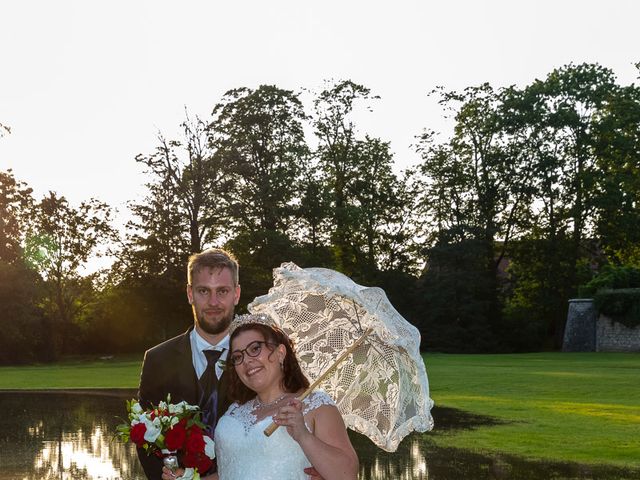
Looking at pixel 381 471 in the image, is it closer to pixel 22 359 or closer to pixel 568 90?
pixel 22 359

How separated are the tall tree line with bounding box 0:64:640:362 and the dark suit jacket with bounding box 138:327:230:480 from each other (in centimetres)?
4430

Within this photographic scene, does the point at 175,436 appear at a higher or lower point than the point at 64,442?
higher

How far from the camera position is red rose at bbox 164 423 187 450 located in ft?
14.8

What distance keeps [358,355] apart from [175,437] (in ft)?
4.82

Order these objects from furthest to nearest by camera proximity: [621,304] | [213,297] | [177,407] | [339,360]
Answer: [621,304]
[339,360]
[213,297]
[177,407]

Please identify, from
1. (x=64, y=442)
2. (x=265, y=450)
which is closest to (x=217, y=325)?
(x=265, y=450)

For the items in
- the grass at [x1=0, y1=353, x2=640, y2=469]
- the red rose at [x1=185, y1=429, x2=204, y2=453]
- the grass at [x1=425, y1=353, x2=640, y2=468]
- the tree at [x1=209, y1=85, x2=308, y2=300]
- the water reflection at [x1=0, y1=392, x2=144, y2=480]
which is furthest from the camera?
the tree at [x1=209, y1=85, x2=308, y2=300]

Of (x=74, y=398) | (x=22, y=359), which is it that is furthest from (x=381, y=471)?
(x=22, y=359)

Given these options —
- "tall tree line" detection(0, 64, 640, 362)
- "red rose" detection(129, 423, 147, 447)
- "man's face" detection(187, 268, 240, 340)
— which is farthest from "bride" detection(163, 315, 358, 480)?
"tall tree line" detection(0, 64, 640, 362)

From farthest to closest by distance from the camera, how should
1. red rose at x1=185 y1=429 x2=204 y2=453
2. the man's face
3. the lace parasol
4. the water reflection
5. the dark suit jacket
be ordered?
the water reflection → the lace parasol → the dark suit jacket → the man's face → red rose at x1=185 y1=429 x2=204 y2=453

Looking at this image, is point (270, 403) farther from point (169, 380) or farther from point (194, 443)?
point (169, 380)

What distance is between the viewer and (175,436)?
4.50 m

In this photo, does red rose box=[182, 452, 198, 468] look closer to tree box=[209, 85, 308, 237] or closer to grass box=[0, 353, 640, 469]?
grass box=[0, 353, 640, 469]

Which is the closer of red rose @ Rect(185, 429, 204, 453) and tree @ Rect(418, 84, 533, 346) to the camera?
red rose @ Rect(185, 429, 204, 453)
